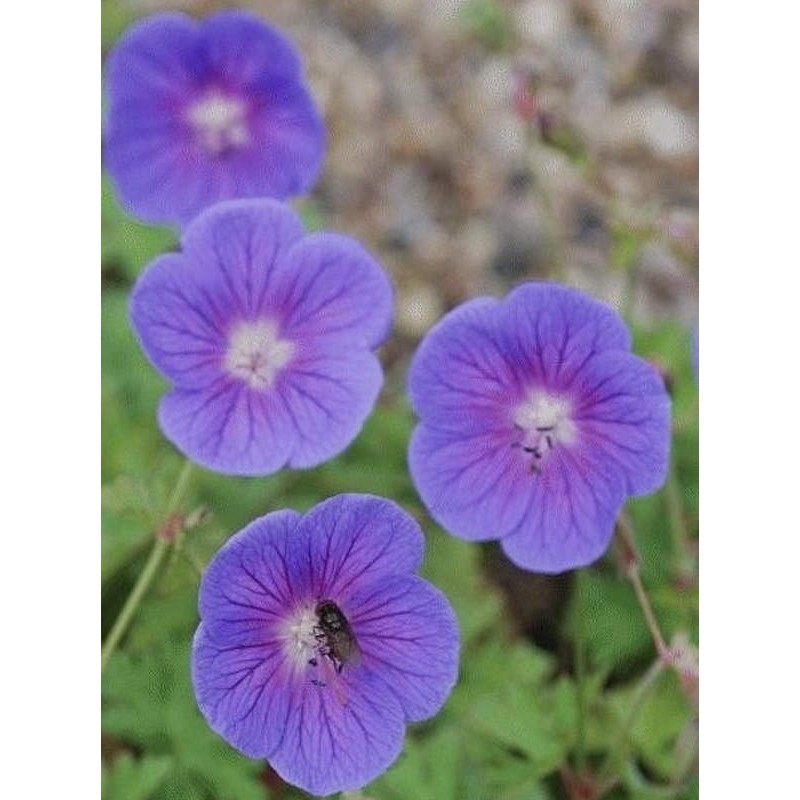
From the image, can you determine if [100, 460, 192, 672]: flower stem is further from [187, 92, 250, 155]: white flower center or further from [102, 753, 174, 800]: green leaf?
[187, 92, 250, 155]: white flower center

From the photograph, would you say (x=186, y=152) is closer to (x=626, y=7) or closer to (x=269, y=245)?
(x=269, y=245)

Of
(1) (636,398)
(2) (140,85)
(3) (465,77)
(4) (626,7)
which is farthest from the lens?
(3) (465,77)

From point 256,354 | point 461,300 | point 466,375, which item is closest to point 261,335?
point 256,354

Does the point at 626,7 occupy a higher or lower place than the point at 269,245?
higher

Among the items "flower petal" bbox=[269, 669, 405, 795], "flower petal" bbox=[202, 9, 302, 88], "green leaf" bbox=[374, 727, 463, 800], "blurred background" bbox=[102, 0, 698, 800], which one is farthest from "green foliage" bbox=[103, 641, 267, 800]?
"flower petal" bbox=[202, 9, 302, 88]

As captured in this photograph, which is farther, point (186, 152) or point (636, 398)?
point (186, 152)
